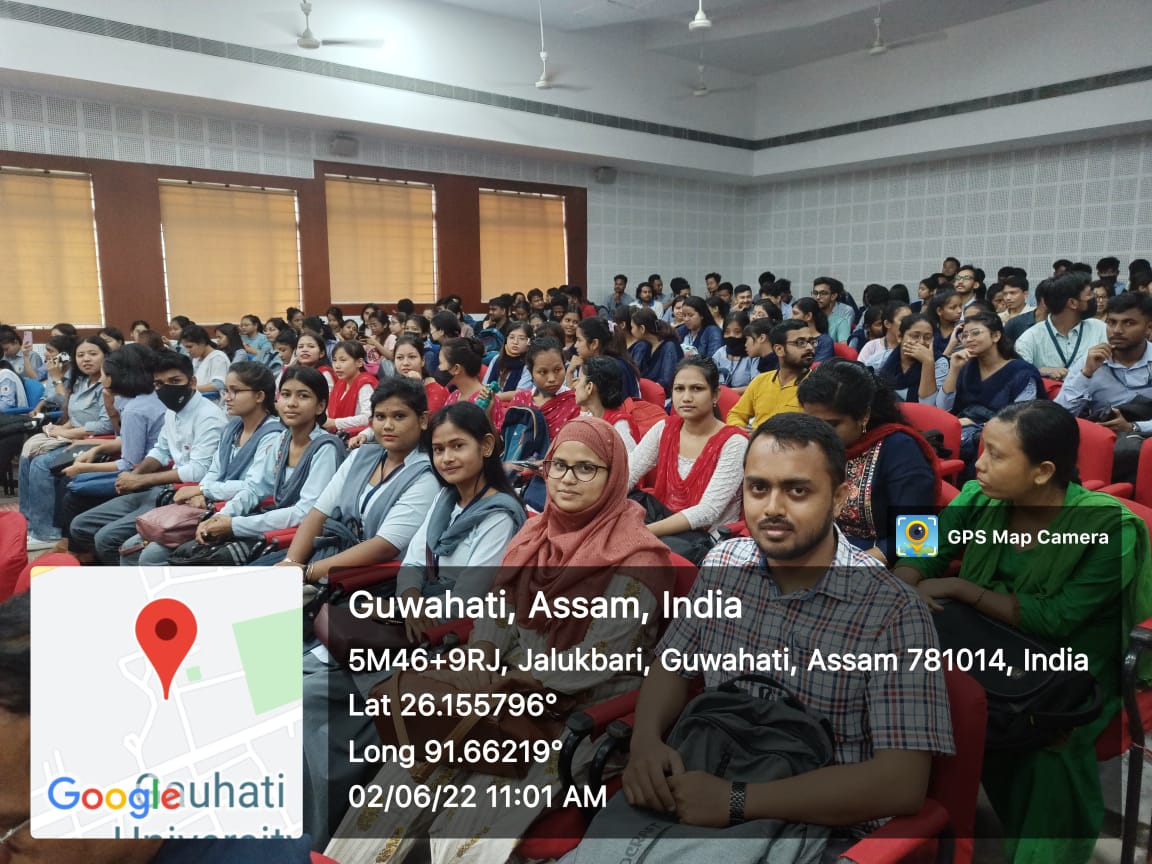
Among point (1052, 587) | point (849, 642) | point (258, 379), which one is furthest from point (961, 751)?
point (258, 379)

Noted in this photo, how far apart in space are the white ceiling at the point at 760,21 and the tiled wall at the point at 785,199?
5.60 ft

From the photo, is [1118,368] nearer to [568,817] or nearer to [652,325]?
[652,325]

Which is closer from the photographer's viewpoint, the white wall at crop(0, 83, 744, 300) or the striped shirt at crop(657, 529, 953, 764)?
the striped shirt at crop(657, 529, 953, 764)

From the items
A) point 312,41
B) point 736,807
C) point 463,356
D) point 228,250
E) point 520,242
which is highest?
point 312,41

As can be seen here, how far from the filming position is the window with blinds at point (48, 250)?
23.6 feet

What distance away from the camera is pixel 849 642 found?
4.39ft

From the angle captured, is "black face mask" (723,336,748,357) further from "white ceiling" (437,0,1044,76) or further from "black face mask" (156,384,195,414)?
"white ceiling" (437,0,1044,76)

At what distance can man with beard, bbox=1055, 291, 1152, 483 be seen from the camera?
11.6ft

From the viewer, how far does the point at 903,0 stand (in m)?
8.46

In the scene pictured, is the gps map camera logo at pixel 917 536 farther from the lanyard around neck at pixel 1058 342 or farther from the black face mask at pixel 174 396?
the black face mask at pixel 174 396

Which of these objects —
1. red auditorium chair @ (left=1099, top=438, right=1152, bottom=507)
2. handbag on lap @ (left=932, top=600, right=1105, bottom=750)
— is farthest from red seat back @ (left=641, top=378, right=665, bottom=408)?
handbag on lap @ (left=932, top=600, right=1105, bottom=750)

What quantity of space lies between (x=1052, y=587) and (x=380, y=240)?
882cm

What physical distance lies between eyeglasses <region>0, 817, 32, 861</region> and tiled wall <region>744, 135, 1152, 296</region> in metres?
10.7

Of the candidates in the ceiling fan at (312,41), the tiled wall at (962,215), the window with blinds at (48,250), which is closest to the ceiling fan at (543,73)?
the ceiling fan at (312,41)
